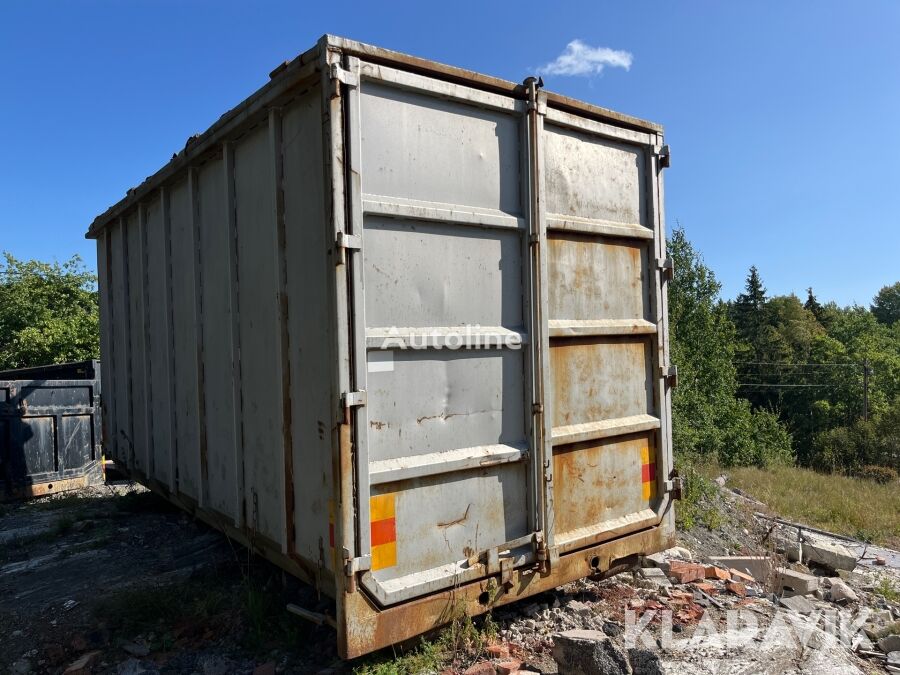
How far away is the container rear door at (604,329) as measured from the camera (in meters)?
3.63

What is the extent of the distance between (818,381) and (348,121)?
44.9 m

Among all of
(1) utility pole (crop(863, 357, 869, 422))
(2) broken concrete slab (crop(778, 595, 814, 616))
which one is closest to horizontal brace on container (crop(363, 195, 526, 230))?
(2) broken concrete slab (crop(778, 595, 814, 616))

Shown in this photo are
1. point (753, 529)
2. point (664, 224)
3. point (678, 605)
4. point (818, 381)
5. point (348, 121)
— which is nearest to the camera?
point (348, 121)

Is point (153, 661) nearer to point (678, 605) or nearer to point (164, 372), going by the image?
point (164, 372)

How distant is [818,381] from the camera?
1566 inches

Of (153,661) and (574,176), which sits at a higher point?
(574,176)

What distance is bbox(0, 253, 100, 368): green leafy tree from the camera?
63.1 ft

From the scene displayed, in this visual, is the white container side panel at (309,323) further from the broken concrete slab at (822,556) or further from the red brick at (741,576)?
the broken concrete slab at (822,556)

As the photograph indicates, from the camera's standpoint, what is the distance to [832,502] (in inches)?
406

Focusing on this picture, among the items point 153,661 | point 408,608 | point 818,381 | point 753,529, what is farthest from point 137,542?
point 818,381

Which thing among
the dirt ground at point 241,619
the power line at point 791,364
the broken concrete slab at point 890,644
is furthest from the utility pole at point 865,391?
the broken concrete slab at point 890,644

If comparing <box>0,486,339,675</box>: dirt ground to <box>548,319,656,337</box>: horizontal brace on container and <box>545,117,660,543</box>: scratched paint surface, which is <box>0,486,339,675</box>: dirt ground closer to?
<box>545,117,660,543</box>: scratched paint surface

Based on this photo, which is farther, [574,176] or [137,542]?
[137,542]

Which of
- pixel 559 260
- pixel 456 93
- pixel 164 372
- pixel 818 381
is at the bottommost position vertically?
pixel 818 381
